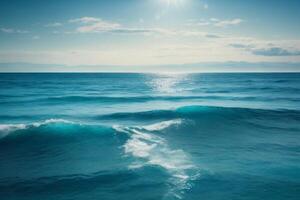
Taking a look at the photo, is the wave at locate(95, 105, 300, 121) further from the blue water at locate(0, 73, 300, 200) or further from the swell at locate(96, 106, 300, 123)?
the blue water at locate(0, 73, 300, 200)

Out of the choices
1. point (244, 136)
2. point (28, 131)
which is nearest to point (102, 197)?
point (28, 131)

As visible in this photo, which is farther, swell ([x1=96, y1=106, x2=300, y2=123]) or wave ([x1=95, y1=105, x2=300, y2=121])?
wave ([x1=95, y1=105, x2=300, y2=121])

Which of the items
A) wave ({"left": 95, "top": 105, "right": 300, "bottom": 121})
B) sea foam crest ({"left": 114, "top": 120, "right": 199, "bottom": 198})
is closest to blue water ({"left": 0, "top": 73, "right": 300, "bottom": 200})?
sea foam crest ({"left": 114, "top": 120, "right": 199, "bottom": 198})

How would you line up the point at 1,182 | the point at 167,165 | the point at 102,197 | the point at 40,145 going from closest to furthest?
the point at 102,197 < the point at 1,182 < the point at 167,165 < the point at 40,145

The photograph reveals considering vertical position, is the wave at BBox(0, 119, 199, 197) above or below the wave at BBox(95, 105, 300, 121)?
below

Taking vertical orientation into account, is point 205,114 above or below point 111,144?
above

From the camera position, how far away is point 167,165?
9.62 meters

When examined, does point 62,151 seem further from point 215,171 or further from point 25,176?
point 215,171

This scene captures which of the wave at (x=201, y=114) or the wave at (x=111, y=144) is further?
the wave at (x=201, y=114)

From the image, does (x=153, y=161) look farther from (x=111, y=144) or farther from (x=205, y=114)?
(x=205, y=114)

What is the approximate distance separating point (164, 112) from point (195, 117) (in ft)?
11.2

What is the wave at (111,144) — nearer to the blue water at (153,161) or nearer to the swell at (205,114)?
the blue water at (153,161)

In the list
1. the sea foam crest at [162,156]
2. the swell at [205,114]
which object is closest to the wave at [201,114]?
the swell at [205,114]

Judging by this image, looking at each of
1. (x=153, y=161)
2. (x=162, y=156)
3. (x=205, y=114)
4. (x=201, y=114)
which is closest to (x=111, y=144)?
(x=162, y=156)
